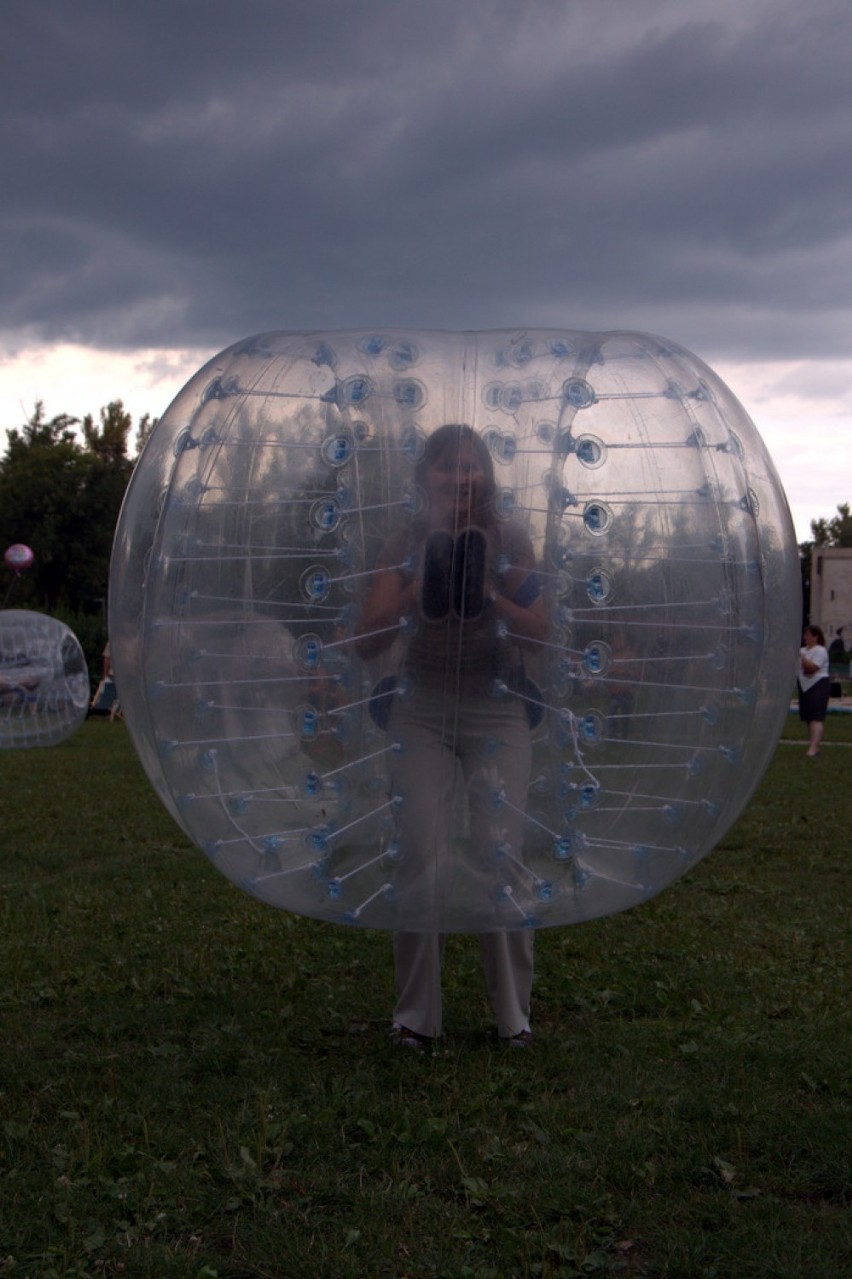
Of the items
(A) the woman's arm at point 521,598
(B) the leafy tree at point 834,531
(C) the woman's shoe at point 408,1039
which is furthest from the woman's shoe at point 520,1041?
(B) the leafy tree at point 834,531

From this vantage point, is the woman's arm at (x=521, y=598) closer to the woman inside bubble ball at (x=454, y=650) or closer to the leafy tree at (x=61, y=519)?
the woman inside bubble ball at (x=454, y=650)

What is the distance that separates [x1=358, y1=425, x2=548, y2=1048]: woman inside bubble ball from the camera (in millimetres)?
3650

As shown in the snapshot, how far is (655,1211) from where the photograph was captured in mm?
3379

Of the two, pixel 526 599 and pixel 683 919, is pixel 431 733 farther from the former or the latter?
pixel 683 919

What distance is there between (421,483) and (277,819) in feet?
3.41

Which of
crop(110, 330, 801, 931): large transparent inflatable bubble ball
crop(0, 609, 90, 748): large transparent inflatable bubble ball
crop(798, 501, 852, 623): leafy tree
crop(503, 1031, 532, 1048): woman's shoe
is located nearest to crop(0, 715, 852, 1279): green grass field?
crop(503, 1031, 532, 1048): woman's shoe

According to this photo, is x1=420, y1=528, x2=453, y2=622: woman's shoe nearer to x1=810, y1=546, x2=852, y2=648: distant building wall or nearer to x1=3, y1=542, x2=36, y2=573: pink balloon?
x1=3, y1=542, x2=36, y2=573: pink balloon

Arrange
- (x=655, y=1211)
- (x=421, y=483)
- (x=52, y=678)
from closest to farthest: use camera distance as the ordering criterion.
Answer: (x=655, y=1211)
(x=421, y=483)
(x=52, y=678)

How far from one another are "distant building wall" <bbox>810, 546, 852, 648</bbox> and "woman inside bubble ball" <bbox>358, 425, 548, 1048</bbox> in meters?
42.3

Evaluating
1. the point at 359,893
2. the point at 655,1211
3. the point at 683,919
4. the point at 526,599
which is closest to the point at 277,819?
the point at 359,893

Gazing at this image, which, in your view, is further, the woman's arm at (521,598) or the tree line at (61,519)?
the tree line at (61,519)

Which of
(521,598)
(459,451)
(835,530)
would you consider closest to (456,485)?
(459,451)

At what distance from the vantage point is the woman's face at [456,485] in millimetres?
3641

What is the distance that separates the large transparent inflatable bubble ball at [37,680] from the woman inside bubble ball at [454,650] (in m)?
13.6
